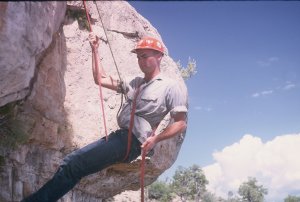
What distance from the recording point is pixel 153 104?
14.5 feet

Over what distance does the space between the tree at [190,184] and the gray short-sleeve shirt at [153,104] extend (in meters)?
33.9

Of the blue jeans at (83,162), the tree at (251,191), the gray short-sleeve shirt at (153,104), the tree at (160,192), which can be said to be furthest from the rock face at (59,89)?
the tree at (251,191)

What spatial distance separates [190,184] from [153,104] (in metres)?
35.8

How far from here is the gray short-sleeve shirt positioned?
4.39 meters

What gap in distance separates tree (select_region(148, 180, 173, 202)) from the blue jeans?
28952 millimetres

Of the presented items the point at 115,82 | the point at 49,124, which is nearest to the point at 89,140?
the point at 49,124

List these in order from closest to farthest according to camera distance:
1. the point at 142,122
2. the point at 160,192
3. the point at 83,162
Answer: the point at 83,162 → the point at 142,122 → the point at 160,192


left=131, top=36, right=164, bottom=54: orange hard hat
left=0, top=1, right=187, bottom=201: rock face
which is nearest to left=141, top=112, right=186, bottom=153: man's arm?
left=0, top=1, right=187, bottom=201: rock face

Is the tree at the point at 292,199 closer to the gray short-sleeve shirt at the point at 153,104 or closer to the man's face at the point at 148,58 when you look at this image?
the gray short-sleeve shirt at the point at 153,104

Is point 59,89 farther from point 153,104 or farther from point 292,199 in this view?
point 292,199

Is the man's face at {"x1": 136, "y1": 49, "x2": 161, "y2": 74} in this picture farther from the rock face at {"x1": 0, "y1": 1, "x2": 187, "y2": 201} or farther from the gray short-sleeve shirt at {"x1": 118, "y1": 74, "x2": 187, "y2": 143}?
the rock face at {"x1": 0, "y1": 1, "x2": 187, "y2": 201}

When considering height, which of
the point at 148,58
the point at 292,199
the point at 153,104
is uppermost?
the point at 292,199

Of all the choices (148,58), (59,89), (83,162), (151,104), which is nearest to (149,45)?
(148,58)

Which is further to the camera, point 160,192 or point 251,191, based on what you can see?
point 251,191
